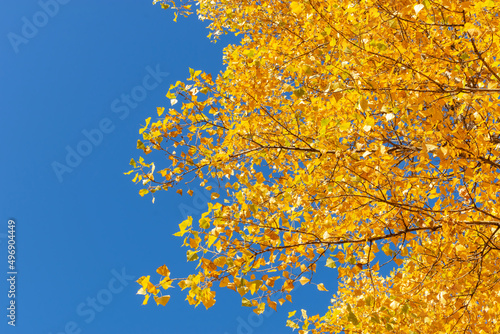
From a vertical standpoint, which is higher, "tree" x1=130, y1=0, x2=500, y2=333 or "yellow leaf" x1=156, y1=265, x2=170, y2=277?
"tree" x1=130, y1=0, x2=500, y2=333

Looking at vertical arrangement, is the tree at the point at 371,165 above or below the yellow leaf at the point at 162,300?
above

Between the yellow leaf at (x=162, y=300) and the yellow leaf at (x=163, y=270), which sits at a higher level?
the yellow leaf at (x=163, y=270)

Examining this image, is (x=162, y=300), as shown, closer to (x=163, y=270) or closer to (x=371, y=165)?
(x=163, y=270)

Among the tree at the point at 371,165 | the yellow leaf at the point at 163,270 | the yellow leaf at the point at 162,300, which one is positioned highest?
the tree at the point at 371,165

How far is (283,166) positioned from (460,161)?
2.53 meters

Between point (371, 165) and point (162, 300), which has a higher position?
point (371, 165)

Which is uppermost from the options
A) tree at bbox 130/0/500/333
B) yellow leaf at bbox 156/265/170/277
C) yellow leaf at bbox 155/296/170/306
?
tree at bbox 130/0/500/333

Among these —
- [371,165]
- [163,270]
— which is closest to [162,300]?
[163,270]

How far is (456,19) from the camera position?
2.75m

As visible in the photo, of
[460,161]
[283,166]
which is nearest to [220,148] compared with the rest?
[283,166]

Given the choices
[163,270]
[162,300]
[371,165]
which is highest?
[371,165]

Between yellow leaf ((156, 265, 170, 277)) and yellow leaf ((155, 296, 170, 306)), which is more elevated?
yellow leaf ((156, 265, 170, 277))

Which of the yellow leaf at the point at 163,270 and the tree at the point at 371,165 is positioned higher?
the tree at the point at 371,165

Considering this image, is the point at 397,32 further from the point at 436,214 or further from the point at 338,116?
the point at 436,214
